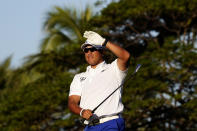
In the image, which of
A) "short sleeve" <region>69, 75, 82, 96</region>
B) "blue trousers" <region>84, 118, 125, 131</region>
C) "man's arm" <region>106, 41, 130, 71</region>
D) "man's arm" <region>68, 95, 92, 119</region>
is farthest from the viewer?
"short sleeve" <region>69, 75, 82, 96</region>

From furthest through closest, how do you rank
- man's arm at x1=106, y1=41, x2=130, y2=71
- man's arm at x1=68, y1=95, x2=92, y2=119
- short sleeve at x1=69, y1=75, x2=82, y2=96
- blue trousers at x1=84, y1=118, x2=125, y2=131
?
short sleeve at x1=69, y1=75, x2=82, y2=96 < blue trousers at x1=84, y1=118, x2=125, y2=131 < man's arm at x1=68, y1=95, x2=92, y2=119 < man's arm at x1=106, y1=41, x2=130, y2=71

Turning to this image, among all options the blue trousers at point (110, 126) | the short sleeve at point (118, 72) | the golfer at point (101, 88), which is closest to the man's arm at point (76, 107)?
the golfer at point (101, 88)

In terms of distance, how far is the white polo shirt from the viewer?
5.45 metres

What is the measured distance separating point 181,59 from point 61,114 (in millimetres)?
4783

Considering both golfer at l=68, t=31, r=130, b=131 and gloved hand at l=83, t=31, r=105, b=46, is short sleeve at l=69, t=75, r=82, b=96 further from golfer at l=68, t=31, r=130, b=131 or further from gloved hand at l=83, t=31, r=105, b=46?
gloved hand at l=83, t=31, r=105, b=46

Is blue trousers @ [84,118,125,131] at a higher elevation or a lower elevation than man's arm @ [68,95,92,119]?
Answer: lower

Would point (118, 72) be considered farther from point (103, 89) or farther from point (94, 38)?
point (94, 38)

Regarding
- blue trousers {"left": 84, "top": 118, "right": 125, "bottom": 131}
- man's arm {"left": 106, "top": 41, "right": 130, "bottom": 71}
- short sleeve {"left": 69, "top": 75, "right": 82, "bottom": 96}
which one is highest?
man's arm {"left": 106, "top": 41, "right": 130, "bottom": 71}

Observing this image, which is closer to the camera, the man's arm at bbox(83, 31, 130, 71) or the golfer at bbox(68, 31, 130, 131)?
the man's arm at bbox(83, 31, 130, 71)

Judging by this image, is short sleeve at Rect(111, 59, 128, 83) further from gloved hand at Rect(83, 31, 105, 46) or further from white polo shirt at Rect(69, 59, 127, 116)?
gloved hand at Rect(83, 31, 105, 46)

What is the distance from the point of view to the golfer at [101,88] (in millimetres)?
5371

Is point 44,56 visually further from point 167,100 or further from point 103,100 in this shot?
point 103,100

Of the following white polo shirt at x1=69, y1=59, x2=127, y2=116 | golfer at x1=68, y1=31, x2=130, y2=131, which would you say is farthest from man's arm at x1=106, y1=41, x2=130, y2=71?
white polo shirt at x1=69, y1=59, x2=127, y2=116

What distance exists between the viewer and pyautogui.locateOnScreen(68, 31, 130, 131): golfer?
211 inches
